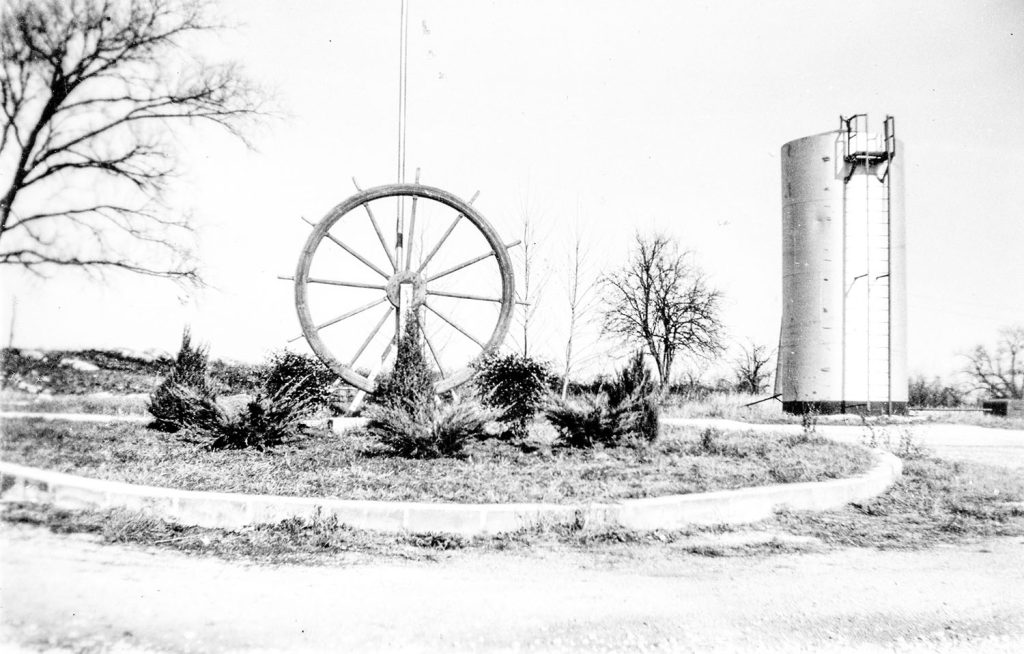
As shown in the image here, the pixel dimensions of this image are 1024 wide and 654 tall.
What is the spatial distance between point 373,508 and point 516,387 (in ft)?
16.7

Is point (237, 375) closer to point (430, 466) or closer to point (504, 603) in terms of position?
point (430, 466)

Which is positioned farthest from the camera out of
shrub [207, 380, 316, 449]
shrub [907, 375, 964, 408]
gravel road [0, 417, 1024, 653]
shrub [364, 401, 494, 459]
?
shrub [907, 375, 964, 408]

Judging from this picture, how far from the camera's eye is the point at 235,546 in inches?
172

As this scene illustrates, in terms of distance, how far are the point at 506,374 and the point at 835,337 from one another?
43.5ft

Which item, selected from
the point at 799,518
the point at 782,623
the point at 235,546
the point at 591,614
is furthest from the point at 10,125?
Answer: the point at 799,518

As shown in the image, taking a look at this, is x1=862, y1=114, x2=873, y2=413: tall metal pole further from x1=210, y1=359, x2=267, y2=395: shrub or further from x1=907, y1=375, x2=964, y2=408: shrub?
x1=210, y1=359, x2=267, y2=395: shrub

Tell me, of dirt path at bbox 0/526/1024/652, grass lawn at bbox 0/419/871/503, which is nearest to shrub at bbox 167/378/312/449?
grass lawn at bbox 0/419/871/503

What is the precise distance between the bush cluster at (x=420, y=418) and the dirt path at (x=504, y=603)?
3494 millimetres

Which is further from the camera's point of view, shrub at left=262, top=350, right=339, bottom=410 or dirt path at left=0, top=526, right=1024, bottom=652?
shrub at left=262, top=350, right=339, bottom=410

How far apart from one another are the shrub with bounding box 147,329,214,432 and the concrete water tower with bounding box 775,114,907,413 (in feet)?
51.0

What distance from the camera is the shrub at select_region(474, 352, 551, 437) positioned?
9773 millimetres

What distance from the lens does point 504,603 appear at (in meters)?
3.40

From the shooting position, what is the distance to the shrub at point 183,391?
970 centimetres

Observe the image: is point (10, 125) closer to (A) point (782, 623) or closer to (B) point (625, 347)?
(A) point (782, 623)
